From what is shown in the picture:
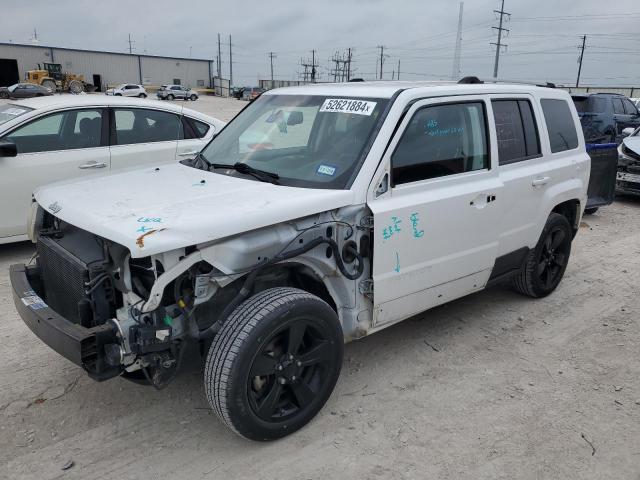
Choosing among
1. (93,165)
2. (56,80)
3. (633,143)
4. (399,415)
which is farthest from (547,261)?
(56,80)

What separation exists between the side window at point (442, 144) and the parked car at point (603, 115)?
9.74 meters

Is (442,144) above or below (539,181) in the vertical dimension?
above

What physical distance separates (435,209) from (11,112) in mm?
4946

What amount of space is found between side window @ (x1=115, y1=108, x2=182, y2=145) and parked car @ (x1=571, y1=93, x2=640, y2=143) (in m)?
9.58

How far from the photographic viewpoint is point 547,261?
509cm

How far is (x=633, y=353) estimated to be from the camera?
419 centimetres

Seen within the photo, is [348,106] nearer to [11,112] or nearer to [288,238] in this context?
[288,238]

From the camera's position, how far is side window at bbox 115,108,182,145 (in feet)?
20.7

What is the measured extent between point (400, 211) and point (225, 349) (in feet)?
4.40

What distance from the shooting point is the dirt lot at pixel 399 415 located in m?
2.87

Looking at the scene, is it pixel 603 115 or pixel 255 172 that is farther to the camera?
pixel 603 115

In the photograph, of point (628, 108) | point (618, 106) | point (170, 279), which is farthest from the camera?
point (628, 108)

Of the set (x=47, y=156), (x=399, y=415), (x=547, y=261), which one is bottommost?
(x=399, y=415)

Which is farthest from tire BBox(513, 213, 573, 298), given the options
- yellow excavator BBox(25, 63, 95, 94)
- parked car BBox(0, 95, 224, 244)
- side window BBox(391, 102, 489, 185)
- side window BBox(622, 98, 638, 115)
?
yellow excavator BBox(25, 63, 95, 94)
